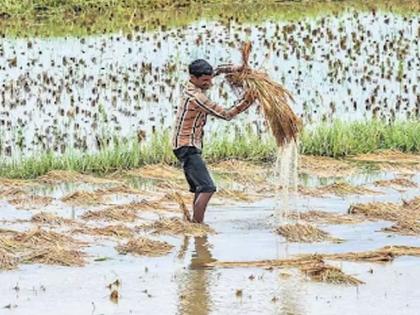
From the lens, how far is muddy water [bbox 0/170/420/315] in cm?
696

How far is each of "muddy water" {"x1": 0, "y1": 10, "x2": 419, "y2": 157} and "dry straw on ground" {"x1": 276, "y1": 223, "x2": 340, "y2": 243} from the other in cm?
384

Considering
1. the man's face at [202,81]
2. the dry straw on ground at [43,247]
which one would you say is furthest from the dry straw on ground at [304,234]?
the dry straw on ground at [43,247]

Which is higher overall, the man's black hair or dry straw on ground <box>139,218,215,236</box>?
the man's black hair

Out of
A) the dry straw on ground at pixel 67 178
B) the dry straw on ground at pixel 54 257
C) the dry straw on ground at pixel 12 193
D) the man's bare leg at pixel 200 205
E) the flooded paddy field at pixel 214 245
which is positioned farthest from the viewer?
the dry straw on ground at pixel 67 178

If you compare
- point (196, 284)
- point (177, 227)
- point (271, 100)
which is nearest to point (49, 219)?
point (177, 227)

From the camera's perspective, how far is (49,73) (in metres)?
15.9

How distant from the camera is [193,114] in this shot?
922 cm

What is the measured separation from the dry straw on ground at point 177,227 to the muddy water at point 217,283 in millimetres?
109

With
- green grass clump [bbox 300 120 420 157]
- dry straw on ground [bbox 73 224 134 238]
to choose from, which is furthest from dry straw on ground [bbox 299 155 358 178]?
dry straw on ground [bbox 73 224 134 238]

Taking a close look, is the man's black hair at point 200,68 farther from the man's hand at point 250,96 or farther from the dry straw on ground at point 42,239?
the dry straw on ground at point 42,239

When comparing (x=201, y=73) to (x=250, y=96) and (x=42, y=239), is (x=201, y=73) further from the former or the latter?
(x=42, y=239)

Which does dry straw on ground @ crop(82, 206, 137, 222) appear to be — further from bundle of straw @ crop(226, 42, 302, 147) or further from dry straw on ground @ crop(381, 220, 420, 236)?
A: dry straw on ground @ crop(381, 220, 420, 236)

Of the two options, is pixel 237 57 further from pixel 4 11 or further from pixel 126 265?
pixel 126 265

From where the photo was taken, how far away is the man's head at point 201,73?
30.0 ft
